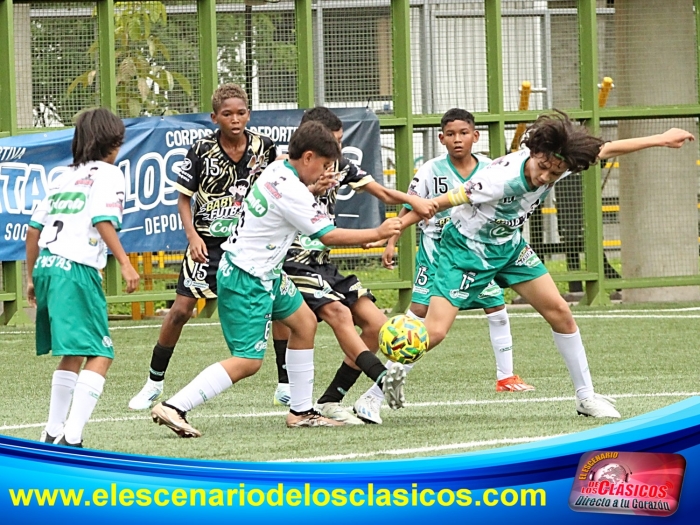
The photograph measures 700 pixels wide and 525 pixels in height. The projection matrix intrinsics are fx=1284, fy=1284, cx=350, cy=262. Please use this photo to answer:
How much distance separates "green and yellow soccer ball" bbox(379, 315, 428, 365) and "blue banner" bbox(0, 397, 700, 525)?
3.54m

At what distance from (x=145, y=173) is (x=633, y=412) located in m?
7.71

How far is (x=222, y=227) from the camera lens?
7973 millimetres

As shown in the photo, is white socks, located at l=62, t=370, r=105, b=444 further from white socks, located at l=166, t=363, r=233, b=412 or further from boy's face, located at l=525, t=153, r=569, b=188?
boy's face, located at l=525, t=153, r=569, b=188

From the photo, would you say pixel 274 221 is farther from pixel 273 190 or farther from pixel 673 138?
pixel 673 138

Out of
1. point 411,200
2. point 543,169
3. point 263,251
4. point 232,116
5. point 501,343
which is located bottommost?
point 501,343

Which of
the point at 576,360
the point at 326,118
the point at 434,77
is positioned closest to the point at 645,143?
the point at 576,360

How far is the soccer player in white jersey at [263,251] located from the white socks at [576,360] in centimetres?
105

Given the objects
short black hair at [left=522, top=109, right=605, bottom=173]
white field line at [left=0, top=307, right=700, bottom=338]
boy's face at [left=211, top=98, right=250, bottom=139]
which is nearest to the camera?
short black hair at [left=522, top=109, right=605, bottom=173]

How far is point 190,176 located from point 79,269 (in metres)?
2.16

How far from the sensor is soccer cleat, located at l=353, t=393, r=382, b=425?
6.90 meters

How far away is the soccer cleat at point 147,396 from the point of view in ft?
25.4

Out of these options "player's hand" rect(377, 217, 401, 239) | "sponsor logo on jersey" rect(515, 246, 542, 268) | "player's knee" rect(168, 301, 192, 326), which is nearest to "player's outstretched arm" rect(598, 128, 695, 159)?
"sponsor logo on jersey" rect(515, 246, 542, 268)

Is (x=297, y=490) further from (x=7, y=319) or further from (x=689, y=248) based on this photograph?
(x=689, y=248)

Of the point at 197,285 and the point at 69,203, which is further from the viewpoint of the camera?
the point at 197,285
